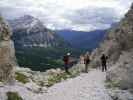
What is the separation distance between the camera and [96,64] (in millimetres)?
84750

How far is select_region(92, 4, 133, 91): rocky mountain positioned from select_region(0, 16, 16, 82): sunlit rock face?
1423 cm

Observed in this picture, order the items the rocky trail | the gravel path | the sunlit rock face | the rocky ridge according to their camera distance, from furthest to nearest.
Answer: the rocky ridge → the sunlit rock face → the gravel path → the rocky trail

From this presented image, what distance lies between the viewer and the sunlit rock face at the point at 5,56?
39500mm

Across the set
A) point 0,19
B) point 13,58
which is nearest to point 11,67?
point 13,58

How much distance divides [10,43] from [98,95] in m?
12.4

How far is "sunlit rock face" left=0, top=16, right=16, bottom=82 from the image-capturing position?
1555 inches

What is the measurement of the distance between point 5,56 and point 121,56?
32.7 m

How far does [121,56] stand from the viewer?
67.2 metres

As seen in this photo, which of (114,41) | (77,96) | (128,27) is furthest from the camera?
(114,41)

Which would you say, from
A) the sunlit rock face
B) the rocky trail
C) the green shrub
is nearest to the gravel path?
the rocky trail

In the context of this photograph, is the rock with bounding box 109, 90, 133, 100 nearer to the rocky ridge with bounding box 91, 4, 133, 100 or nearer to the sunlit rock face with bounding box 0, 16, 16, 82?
the rocky ridge with bounding box 91, 4, 133, 100

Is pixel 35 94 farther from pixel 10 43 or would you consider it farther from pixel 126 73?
pixel 126 73

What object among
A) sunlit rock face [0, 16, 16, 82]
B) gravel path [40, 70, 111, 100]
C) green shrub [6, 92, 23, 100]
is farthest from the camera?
sunlit rock face [0, 16, 16, 82]

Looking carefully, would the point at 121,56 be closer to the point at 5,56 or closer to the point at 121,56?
the point at 121,56
